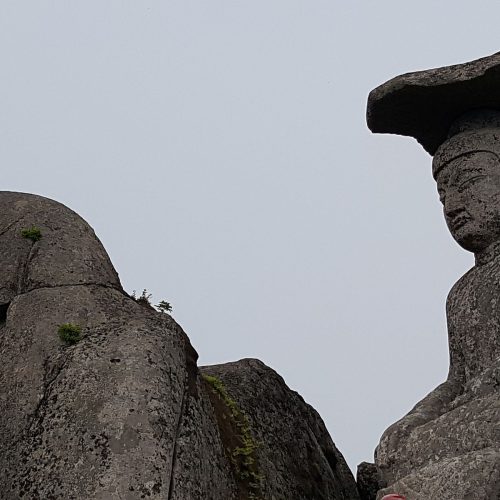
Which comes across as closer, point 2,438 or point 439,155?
point 2,438

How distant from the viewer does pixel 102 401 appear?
6.34 meters

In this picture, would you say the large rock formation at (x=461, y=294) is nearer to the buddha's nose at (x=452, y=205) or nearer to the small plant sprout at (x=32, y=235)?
the buddha's nose at (x=452, y=205)

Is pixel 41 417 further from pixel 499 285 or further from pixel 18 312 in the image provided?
pixel 499 285

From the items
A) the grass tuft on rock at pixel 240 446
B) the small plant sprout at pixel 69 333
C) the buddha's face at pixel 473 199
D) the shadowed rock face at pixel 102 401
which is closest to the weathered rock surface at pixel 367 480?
the shadowed rock face at pixel 102 401

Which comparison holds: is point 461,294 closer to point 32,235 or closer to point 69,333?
point 69,333

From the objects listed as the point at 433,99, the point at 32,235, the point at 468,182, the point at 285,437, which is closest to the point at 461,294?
the point at 468,182

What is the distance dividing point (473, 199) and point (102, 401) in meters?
3.02

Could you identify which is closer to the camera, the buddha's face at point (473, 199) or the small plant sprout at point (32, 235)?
the buddha's face at point (473, 199)

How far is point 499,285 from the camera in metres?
7.09

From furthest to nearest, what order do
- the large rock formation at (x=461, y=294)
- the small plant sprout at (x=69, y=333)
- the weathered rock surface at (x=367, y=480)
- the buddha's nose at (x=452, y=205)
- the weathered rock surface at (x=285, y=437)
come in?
the weathered rock surface at (x=367, y=480) → the weathered rock surface at (x=285, y=437) → the buddha's nose at (x=452, y=205) → the small plant sprout at (x=69, y=333) → the large rock formation at (x=461, y=294)

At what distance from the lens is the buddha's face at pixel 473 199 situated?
7.48 m

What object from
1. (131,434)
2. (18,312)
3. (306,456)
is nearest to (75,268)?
(18,312)

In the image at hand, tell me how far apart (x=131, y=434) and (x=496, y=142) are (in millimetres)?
3476

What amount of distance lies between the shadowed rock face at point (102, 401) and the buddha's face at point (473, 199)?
2.08m
